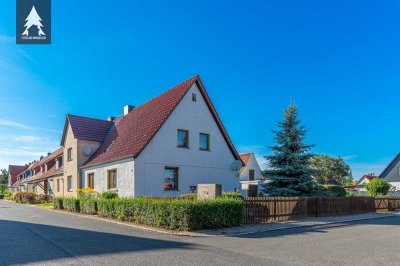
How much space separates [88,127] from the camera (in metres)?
31.1

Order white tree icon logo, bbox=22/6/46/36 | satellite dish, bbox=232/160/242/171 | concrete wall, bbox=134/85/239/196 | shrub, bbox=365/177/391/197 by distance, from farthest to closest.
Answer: shrub, bbox=365/177/391/197
satellite dish, bbox=232/160/242/171
concrete wall, bbox=134/85/239/196
white tree icon logo, bbox=22/6/46/36

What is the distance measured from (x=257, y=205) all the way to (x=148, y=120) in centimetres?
1080

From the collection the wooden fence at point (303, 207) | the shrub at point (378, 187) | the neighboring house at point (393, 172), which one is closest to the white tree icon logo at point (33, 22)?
the wooden fence at point (303, 207)

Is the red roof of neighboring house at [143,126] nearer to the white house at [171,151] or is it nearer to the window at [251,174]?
the white house at [171,151]

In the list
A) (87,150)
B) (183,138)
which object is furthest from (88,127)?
(183,138)

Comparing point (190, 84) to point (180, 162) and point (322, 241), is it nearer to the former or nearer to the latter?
point (180, 162)

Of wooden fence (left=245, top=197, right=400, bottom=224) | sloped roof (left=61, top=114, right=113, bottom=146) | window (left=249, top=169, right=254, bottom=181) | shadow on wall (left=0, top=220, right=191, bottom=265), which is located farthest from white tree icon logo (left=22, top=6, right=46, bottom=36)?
window (left=249, top=169, right=254, bottom=181)

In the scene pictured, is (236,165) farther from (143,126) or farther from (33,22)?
(33,22)

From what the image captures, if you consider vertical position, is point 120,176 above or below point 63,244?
above

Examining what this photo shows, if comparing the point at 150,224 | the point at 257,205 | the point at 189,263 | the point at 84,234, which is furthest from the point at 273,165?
the point at 189,263

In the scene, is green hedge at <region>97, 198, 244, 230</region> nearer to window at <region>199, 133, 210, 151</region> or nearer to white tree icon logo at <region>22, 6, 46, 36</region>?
white tree icon logo at <region>22, 6, 46, 36</region>

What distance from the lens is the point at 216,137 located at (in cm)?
2511

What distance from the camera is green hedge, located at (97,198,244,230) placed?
13.4m

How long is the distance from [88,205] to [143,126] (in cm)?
624
